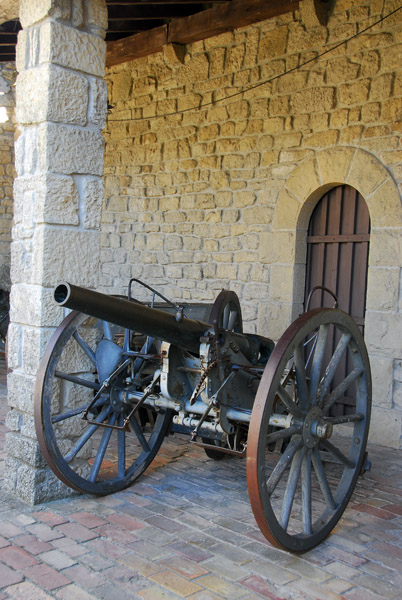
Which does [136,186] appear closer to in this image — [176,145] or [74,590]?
[176,145]

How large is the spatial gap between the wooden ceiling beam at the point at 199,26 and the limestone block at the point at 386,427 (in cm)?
367

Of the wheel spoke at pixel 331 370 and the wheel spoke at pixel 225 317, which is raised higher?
the wheel spoke at pixel 225 317

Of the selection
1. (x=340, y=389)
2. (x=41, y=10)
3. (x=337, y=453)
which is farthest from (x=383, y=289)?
(x=41, y=10)

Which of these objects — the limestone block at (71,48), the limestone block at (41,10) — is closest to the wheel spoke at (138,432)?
the limestone block at (71,48)

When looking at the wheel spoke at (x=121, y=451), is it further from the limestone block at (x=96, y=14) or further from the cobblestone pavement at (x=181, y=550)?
the limestone block at (x=96, y=14)

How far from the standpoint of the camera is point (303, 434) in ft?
9.68

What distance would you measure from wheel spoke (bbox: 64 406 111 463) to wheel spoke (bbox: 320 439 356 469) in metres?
1.27

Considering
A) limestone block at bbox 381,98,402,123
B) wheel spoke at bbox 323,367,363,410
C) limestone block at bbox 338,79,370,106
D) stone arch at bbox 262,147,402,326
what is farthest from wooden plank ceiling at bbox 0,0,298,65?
wheel spoke at bbox 323,367,363,410

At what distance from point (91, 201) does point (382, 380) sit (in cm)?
293

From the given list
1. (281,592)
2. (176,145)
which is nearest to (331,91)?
(176,145)

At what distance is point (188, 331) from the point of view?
3.24 meters

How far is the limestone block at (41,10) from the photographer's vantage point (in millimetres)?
3400

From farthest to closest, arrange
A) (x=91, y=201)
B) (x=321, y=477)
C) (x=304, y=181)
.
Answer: (x=304, y=181), (x=91, y=201), (x=321, y=477)

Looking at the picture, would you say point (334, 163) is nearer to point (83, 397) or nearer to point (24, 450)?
point (83, 397)
